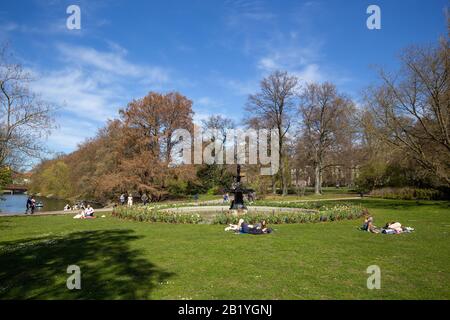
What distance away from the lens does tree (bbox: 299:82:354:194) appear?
47.0m

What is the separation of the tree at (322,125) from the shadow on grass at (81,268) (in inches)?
Answer: 1562

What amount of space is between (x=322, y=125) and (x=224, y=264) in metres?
42.0

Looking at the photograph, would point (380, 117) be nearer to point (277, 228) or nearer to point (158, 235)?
point (277, 228)

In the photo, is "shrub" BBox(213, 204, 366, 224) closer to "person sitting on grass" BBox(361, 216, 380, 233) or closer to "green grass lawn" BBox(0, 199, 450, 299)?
"green grass lawn" BBox(0, 199, 450, 299)

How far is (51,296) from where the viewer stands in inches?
266

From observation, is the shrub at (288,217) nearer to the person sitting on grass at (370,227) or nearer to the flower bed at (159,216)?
the flower bed at (159,216)

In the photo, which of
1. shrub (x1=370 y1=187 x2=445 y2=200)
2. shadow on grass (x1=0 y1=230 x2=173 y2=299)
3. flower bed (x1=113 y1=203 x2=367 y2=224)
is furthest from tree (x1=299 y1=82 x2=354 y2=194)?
shadow on grass (x1=0 y1=230 x2=173 y2=299)

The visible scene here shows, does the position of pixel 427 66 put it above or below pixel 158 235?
above

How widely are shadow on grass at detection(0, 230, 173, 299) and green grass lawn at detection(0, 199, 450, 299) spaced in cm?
2

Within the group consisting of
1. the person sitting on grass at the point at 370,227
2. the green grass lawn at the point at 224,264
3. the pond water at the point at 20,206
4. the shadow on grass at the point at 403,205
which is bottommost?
the pond water at the point at 20,206

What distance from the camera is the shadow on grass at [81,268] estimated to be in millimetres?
6957

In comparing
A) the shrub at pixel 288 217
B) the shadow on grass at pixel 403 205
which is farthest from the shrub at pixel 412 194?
the shrub at pixel 288 217
